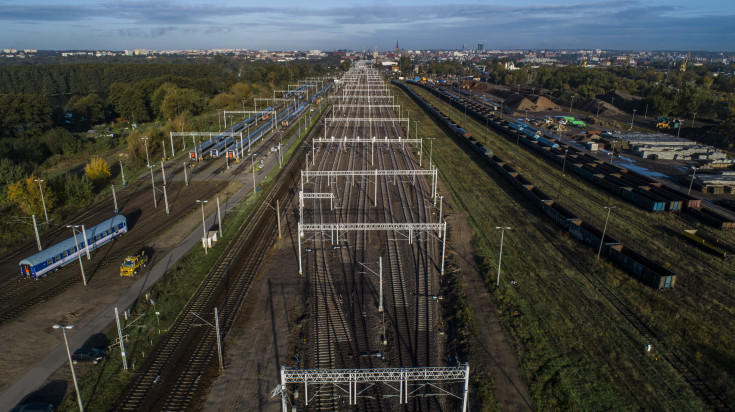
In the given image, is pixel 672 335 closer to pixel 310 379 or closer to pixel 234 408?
pixel 310 379

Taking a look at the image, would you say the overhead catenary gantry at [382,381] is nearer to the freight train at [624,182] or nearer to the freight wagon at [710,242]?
the freight wagon at [710,242]

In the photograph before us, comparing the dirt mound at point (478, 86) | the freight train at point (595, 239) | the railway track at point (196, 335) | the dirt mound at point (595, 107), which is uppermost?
the dirt mound at point (478, 86)

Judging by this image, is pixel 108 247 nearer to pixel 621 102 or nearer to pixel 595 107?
pixel 595 107

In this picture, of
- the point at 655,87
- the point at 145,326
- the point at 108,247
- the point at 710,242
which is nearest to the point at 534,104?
the point at 655,87

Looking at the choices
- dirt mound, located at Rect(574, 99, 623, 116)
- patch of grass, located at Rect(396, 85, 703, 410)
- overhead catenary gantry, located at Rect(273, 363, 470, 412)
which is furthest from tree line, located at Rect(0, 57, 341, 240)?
dirt mound, located at Rect(574, 99, 623, 116)

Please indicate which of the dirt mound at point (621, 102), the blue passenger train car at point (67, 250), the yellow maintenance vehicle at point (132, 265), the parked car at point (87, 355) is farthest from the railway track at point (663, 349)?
the dirt mound at point (621, 102)
